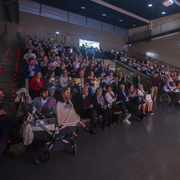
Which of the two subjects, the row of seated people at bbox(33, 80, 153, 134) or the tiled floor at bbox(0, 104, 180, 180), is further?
the row of seated people at bbox(33, 80, 153, 134)

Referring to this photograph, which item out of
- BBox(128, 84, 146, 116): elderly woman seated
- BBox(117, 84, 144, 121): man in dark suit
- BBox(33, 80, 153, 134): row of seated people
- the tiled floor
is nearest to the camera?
the tiled floor

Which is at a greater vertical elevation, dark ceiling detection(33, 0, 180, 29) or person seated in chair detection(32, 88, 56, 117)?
dark ceiling detection(33, 0, 180, 29)

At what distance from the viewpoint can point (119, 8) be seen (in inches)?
432

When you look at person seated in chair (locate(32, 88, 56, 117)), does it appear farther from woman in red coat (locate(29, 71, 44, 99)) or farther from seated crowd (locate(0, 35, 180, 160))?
woman in red coat (locate(29, 71, 44, 99))

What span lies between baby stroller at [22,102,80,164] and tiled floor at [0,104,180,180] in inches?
6.7

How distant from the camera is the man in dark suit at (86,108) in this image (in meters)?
3.16

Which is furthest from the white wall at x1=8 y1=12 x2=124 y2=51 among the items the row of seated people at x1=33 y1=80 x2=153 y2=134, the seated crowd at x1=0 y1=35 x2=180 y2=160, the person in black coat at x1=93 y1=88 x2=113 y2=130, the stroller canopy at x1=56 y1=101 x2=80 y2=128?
the stroller canopy at x1=56 y1=101 x2=80 y2=128

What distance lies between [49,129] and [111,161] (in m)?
1.18

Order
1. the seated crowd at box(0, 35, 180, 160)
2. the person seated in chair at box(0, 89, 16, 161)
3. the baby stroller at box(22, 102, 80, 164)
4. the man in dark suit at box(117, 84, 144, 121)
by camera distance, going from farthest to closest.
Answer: the man in dark suit at box(117, 84, 144, 121) < the seated crowd at box(0, 35, 180, 160) < the person seated in chair at box(0, 89, 16, 161) < the baby stroller at box(22, 102, 80, 164)

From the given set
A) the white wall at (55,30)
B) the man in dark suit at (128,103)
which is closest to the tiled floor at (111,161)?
the man in dark suit at (128,103)

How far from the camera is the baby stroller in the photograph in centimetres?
203

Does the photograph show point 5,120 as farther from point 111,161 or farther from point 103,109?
point 103,109

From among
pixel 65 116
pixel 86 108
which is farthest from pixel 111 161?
pixel 86 108

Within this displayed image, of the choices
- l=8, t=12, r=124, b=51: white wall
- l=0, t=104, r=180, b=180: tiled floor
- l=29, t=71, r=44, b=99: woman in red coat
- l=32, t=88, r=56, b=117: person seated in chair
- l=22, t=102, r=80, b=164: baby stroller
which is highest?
l=8, t=12, r=124, b=51: white wall
